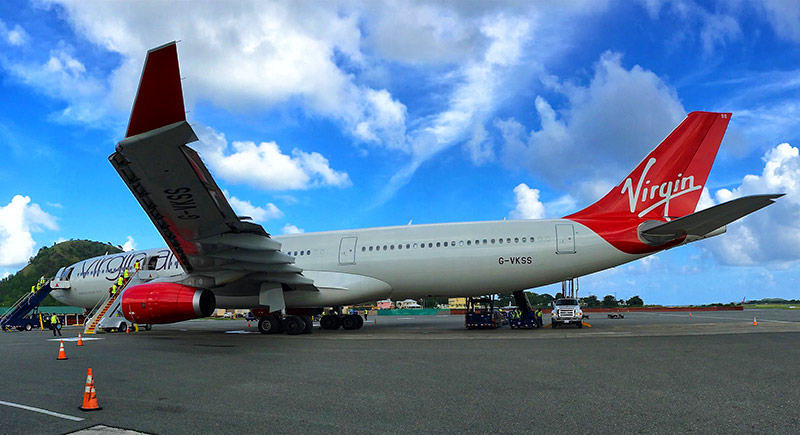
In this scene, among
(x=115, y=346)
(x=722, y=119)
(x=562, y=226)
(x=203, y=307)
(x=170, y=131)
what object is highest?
(x=722, y=119)

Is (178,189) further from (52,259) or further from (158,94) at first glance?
(52,259)

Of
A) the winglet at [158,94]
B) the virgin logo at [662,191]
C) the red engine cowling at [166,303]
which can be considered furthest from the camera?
the virgin logo at [662,191]

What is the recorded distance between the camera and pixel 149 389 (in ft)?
22.8

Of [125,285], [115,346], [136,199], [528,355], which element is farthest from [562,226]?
[125,285]

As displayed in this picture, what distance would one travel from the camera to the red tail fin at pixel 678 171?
15234mm

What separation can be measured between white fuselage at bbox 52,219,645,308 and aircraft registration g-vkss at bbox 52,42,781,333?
0.12 feet

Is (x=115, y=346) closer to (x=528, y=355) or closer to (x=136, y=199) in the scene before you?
(x=136, y=199)

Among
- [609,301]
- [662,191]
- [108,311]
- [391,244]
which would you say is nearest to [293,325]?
[391,244]

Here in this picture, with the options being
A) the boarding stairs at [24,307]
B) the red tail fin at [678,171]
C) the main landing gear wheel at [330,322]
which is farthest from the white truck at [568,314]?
the boarding stairs at [24,307]

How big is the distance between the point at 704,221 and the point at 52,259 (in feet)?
358

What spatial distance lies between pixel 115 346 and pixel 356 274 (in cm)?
740

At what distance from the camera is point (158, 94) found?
27.7ft

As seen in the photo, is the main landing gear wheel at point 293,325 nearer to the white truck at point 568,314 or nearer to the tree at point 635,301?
the white truck at point 568,314

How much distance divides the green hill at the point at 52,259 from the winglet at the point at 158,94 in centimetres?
8921
